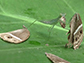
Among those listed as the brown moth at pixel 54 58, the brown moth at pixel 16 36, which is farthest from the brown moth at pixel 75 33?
the brown moth at pixel 16 36

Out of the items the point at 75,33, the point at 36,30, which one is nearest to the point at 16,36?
the point at 36,30

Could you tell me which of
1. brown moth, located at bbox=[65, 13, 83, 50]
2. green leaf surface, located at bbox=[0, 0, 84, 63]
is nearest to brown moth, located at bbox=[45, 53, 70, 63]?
green leaf surface, located at bbox=[0, 0, 84, 63]

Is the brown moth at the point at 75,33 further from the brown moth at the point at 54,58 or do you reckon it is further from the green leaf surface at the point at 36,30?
the brown moth at the point at 54,58

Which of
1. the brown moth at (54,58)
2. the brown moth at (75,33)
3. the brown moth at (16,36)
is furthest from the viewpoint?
the brown moth at (75,33)

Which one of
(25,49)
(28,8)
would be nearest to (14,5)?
(28,8)

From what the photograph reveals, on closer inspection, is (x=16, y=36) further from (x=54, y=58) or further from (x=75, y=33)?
(x=75, y=33)
